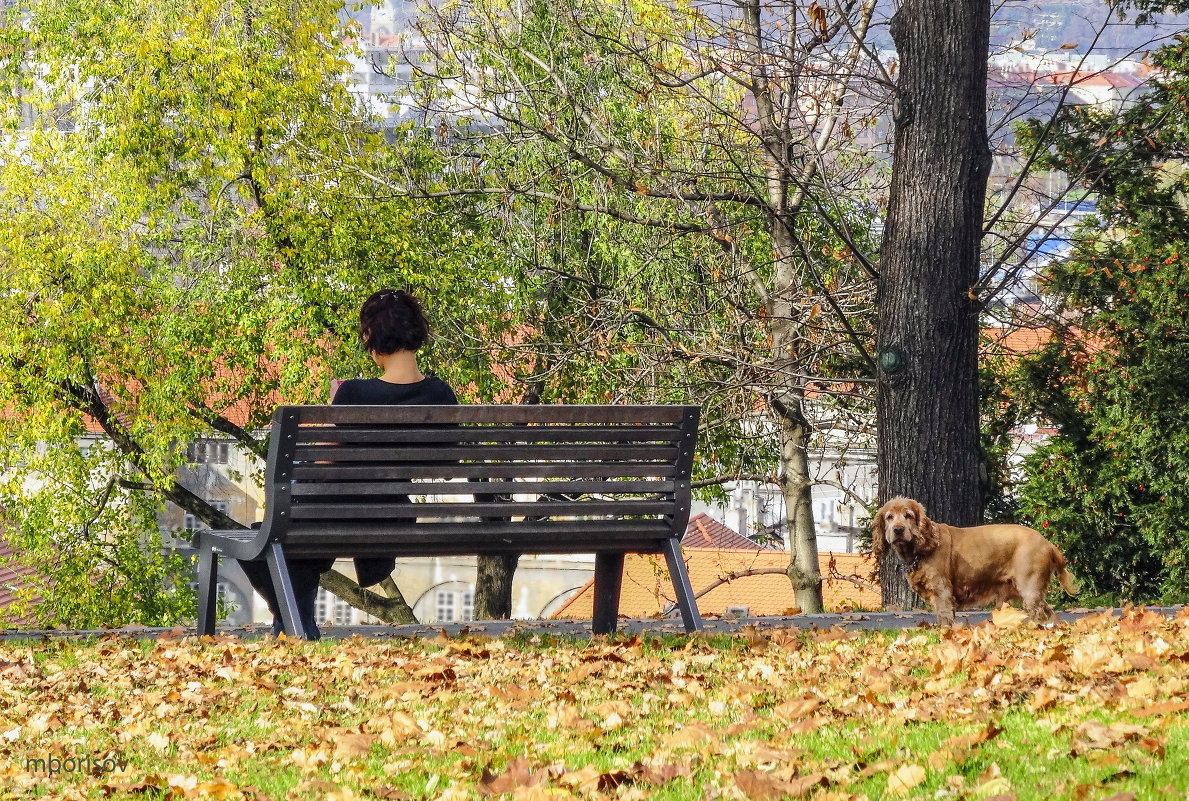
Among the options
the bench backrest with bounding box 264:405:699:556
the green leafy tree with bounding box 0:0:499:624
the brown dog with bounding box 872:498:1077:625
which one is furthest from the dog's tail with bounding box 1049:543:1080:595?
the green leafy tree with bounding box 0:0:499:624

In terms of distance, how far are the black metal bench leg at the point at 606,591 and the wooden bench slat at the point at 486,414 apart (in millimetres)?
769

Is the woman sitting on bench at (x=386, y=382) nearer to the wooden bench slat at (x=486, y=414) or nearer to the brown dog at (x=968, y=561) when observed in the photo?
the wooden bench slat at (x=486, y=414)

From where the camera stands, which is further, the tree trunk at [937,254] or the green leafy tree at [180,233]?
the green leafy tree at [180,233]

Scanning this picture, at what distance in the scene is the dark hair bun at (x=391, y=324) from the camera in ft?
20.4

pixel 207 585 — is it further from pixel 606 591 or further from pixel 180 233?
pixel 180 233

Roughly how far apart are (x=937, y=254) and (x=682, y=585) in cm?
384

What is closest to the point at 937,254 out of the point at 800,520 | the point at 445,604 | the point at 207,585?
the point at 207,585

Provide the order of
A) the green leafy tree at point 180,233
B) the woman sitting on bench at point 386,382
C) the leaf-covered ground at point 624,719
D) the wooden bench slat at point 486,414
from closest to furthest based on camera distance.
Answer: the leaf-covered ground at point 624,719
the wooden bench slat at point 486,414
the woman sitting on bench at point 386,382
the green leafy tree at point 180,233

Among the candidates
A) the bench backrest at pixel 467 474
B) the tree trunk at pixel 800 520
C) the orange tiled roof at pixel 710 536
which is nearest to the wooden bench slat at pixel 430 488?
the bench backrest at pixel 467 474

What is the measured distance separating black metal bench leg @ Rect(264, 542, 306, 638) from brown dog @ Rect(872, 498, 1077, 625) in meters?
3.08

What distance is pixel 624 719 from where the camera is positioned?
3994mm

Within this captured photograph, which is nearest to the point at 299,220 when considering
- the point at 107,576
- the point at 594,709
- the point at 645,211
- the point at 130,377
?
the point at 130,377

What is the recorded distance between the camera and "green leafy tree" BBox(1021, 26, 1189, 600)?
43.2 ft

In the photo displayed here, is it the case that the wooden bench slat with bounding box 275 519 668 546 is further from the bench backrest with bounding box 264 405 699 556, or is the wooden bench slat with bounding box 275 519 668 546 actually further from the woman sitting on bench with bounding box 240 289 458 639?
the woman sitting on bench with bounding box 240 289 458 639
